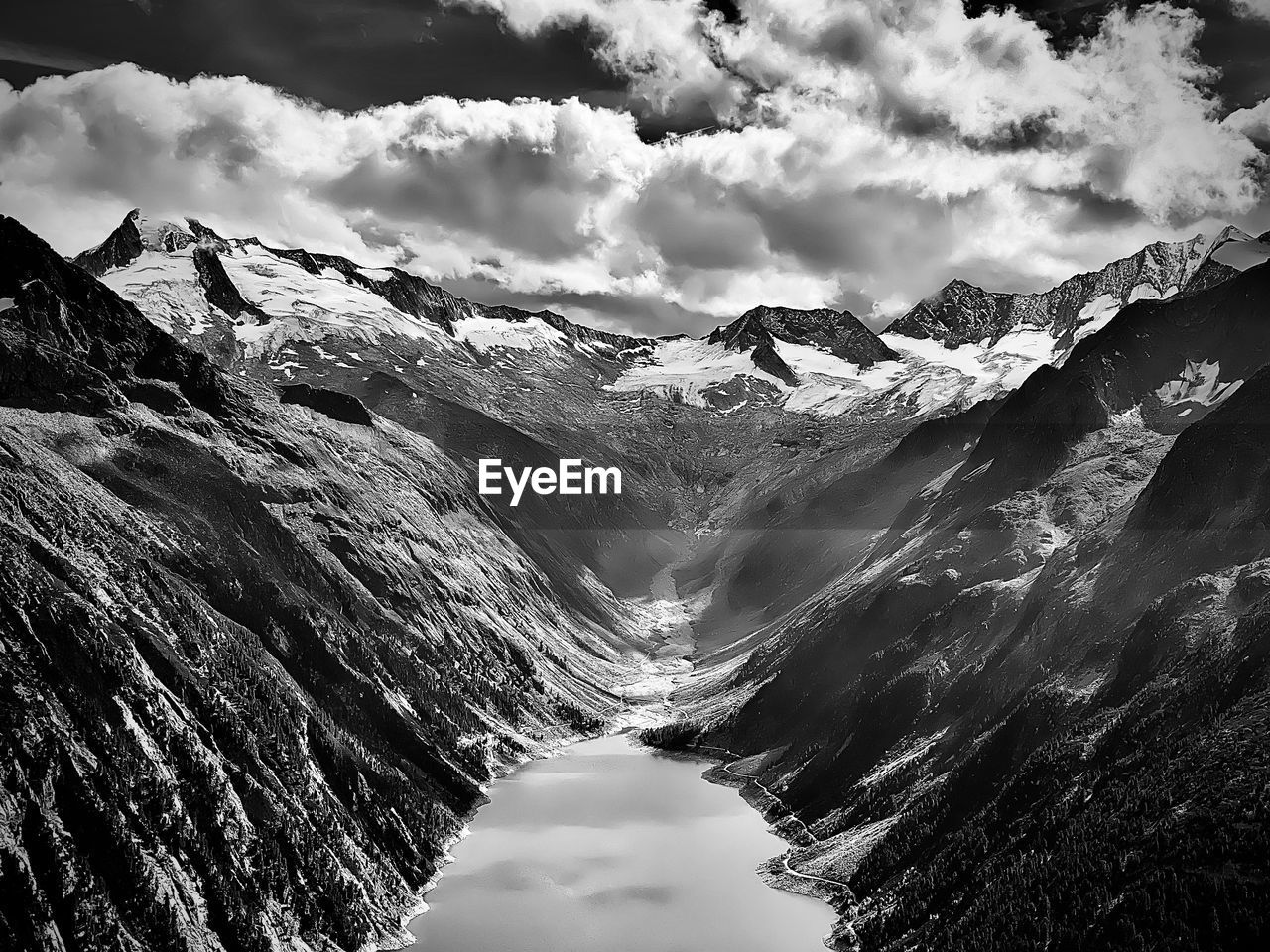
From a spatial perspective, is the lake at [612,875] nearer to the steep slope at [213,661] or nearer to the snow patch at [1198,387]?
the steep slope at [213,661]

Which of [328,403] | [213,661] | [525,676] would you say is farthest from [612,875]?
[328,403]

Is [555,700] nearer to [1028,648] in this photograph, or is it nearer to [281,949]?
[1028,648]

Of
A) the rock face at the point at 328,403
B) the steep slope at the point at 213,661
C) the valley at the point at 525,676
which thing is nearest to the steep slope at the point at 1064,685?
the valley at the point at 525,676

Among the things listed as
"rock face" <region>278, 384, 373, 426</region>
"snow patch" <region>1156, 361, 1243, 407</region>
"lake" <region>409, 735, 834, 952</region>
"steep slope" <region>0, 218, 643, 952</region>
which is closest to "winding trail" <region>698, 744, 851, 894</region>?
"lake" <region>409, 735, 834, 952</region>

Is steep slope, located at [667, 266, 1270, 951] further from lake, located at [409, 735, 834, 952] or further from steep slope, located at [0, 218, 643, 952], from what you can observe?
steep slope, located at [0, 218, 643, 952]

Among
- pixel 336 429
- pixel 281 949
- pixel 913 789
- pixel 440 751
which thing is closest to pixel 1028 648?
pixel 913 789
